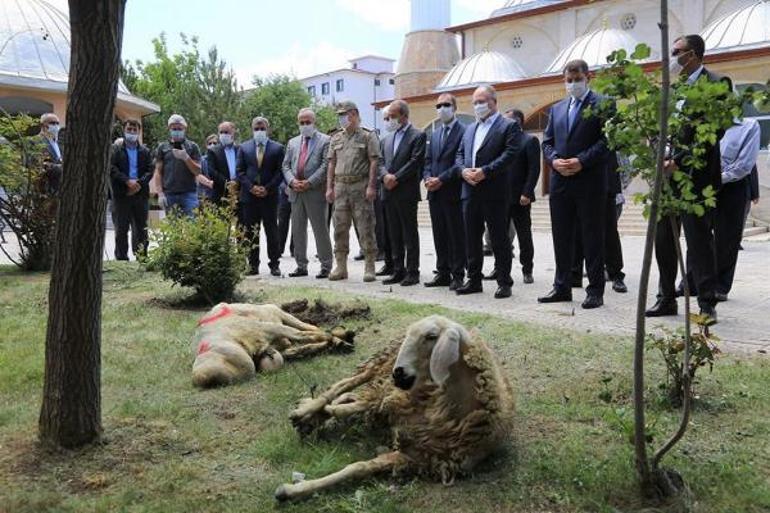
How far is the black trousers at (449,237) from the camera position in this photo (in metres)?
7.69

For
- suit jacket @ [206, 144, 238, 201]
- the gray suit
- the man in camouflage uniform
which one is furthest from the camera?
suit jacket @ [206, 144, 238, 201]

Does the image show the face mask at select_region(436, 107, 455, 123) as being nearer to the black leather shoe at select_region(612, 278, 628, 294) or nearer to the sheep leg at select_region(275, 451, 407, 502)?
the black leather shoe at select_region(612, 278, 628, 294)

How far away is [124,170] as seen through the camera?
34.2 ft

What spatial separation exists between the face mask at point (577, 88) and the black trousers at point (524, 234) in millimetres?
2301

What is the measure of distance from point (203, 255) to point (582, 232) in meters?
3.53

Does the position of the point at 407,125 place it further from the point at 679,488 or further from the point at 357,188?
the point at 679,488

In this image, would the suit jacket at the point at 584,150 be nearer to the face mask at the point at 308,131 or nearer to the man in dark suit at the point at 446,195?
the man in dark suit at the point at 446,195

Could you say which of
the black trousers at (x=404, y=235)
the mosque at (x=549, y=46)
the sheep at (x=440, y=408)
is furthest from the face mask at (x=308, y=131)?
the mosque at (x=549, y=46)

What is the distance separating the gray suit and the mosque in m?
13.6

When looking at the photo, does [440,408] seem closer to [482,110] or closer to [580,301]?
[580,301]

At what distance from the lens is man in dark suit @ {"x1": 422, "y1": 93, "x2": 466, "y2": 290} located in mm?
7707

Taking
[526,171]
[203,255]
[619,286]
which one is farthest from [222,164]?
[619,286]

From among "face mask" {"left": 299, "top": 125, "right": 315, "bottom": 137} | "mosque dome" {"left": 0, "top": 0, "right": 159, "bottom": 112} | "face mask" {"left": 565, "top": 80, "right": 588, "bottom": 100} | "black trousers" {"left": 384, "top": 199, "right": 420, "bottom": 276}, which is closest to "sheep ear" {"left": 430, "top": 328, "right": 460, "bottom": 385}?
"face mask" {"left": 565, "top": 80, "right": 588, "bottom": 100}

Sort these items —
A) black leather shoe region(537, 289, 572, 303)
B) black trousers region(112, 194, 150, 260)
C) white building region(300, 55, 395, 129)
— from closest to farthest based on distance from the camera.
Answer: black leather shoe region(537, 289, 572, 303), black trousers region(112, 194, 150, 260), white building region(300, 55, 395, 129)
